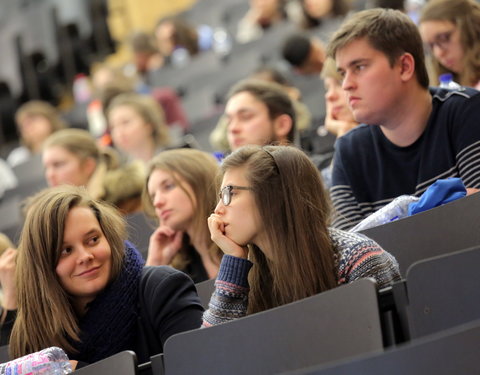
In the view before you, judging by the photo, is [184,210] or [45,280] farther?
[184,210]

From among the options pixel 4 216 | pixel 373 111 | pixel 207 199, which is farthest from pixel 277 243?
pixel 4 216

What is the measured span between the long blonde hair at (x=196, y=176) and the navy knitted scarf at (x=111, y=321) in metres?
0.48

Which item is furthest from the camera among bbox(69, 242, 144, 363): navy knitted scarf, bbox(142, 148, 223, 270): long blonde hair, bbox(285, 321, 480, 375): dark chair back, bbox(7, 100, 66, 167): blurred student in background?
bbox(7, 100, 66, 167): blurred student in background

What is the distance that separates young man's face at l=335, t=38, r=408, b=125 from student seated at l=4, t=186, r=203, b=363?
0.68 m

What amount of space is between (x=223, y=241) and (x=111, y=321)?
0.40m

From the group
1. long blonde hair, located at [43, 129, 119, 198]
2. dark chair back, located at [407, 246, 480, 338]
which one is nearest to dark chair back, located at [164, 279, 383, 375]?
dark chair back, located at [407, 246, 480, 338]

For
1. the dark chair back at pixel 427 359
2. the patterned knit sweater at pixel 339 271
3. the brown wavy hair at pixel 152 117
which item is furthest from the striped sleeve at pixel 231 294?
the brown wavy hair at pixel 152 117

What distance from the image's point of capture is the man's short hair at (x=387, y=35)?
8.23 feet

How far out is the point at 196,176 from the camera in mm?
2793

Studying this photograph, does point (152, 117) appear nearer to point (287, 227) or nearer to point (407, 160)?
point (407, 160)

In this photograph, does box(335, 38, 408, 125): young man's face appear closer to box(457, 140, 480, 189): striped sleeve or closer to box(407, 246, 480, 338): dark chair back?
box(457, 140, 480, 189): striped sleeve

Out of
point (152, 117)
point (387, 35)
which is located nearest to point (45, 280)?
point (387, 35)

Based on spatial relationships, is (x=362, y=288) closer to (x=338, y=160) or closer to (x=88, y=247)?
(x=88, y=247)

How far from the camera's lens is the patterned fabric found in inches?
94.0
